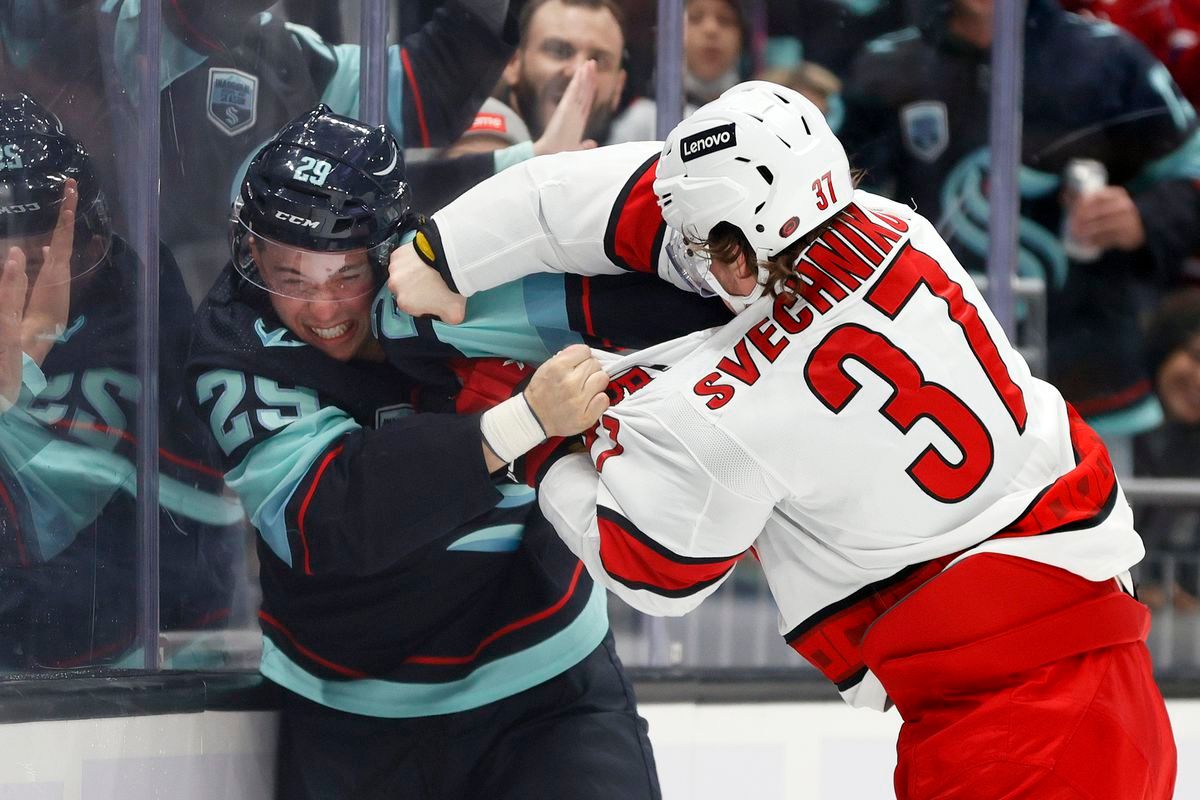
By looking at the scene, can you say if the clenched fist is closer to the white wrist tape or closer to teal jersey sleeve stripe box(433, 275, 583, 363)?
the white wrist tape

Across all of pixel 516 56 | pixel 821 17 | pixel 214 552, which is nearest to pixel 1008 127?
pixel 821 17

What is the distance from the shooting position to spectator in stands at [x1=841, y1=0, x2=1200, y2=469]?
2.61m

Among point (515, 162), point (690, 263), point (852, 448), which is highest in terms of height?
point (690, 263)

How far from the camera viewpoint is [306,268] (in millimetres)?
1508

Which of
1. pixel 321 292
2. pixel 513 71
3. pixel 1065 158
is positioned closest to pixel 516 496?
pixel 321 292

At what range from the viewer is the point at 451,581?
166 cm

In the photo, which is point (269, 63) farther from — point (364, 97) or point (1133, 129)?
point (1133, 129)

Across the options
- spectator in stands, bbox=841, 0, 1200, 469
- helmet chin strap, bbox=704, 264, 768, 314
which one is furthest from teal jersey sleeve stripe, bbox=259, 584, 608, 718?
spectator in stands, bbox=841, 0, 1200, 469

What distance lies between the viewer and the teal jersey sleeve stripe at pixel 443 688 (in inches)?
66.4

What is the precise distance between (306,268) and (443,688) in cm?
55

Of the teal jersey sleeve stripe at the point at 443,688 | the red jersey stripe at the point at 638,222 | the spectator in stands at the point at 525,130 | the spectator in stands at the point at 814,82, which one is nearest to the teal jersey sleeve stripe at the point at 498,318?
the red jersey stripe at the point at 638,222

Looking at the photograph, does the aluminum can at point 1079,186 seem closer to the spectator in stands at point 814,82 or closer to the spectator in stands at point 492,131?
the spectator in stands at point 814,82

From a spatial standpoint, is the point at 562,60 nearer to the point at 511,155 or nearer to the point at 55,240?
the point at 511,155

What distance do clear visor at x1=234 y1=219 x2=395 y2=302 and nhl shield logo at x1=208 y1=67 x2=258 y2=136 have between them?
207 mm
